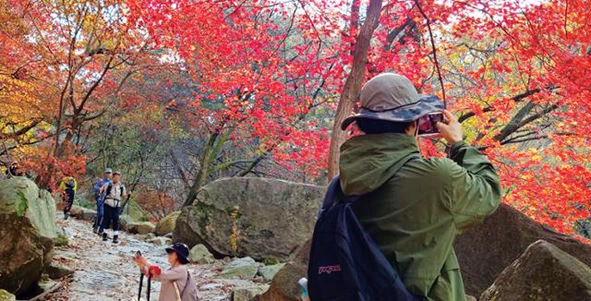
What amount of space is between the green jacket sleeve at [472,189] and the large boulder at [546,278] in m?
1.63

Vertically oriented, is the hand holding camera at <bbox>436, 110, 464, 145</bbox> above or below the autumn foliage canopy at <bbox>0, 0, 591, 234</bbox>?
below

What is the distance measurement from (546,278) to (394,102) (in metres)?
1.96

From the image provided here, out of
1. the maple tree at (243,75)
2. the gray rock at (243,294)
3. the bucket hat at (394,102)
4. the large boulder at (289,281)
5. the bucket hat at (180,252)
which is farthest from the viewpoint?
Result: the maple tree at (243,75)

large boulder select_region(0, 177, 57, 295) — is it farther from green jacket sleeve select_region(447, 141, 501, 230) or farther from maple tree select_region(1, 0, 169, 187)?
green jacket sleeve select_region(447, 141, 501, 230)

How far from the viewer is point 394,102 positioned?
6.29 ft

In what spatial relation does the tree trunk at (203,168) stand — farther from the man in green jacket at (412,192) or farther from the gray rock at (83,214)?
the man in green jacket at (412,192)

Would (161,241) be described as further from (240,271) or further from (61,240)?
(240,271)

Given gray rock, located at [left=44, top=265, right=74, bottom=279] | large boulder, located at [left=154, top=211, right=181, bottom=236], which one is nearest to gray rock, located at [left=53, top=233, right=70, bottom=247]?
gray rock, located at [left=44, top=265, right=74, bottom=279]

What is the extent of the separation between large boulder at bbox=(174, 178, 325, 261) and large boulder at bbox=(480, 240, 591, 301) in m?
7.97

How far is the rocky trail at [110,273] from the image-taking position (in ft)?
26.2

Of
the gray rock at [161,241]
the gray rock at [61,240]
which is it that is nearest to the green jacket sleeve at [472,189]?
the gray rock at [61,240]

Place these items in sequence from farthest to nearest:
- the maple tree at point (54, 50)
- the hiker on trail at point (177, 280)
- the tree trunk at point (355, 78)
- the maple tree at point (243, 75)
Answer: the maple tree at point (243, 75) < the maple tree at point (54, 50) < the tree trunk at point (355, 78) < the hiker on trail at point (177, 280)

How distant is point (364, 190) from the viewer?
71.7 inches

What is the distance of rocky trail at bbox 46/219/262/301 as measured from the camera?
8.00 meters
